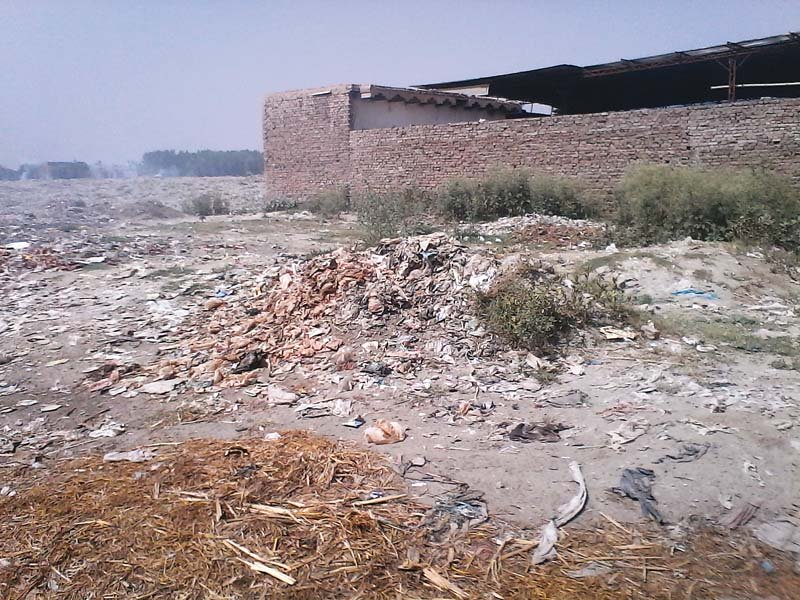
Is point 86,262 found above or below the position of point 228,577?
above

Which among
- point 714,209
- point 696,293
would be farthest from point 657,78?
point 696,293

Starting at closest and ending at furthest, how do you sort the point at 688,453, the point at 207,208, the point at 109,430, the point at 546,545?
the point at 546,545
the point at 688,453
the point at 109,430
the point at 207,208

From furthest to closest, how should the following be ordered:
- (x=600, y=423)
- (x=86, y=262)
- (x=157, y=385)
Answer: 1. (x=86, y=262)
2. (x=157, y=385)
3. (x=600, y=423)

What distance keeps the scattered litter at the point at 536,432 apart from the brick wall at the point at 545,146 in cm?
792

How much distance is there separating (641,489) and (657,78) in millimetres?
15481

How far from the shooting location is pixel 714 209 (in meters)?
8.41

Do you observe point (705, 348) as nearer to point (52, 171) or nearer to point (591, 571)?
point (591, 571)

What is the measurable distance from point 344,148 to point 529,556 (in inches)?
547

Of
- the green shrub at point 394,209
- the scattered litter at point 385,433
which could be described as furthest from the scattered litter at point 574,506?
the green shrub at point 394,209

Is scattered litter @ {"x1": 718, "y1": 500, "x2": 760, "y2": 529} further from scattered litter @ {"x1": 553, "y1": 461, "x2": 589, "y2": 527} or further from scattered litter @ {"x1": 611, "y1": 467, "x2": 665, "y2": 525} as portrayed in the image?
scattered litter @ {"x1": 553, "y1": 461, "x2": 589, "y2": 527}

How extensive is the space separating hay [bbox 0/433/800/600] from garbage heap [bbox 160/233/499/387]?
67.3 inches

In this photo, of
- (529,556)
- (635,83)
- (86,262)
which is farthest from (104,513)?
(635,83)

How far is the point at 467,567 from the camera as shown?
2686 millimetres

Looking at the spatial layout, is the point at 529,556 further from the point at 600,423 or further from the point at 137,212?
the point at 137,212
